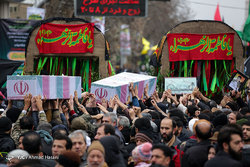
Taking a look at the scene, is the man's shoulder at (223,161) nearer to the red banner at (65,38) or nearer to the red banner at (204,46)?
the red banner at (65,38)

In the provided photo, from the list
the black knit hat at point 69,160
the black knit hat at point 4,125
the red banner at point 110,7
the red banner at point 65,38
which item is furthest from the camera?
the red banner at point 110,7

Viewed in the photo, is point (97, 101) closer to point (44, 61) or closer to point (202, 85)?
point (44, 61)

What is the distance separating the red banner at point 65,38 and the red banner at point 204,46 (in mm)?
2376

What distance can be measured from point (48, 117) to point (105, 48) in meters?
5.38

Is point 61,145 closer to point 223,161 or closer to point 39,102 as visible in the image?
point 223,161

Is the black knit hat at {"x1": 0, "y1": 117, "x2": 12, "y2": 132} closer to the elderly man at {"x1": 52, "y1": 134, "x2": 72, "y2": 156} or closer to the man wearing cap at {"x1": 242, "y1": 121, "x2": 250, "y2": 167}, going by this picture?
the elderly man at {"x1": 52, "y1": 134, "x2": 72, "y2": 156}

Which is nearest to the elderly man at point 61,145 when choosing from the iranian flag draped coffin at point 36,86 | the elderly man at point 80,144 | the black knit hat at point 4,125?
the elderly man at point 80,144

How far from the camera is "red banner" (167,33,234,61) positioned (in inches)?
558

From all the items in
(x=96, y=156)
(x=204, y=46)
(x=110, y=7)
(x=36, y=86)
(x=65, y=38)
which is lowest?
(x=96, y=156)

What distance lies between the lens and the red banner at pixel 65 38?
13.8 meters

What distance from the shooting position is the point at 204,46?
14258 millimetres

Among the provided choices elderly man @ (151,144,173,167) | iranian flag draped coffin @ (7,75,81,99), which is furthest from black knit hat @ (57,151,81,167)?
iranian flag draped coffin @ (7,75,81,99)

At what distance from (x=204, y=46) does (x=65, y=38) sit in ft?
13.0

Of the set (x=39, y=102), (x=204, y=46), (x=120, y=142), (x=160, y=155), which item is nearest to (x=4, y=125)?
(x=39, y=102)
